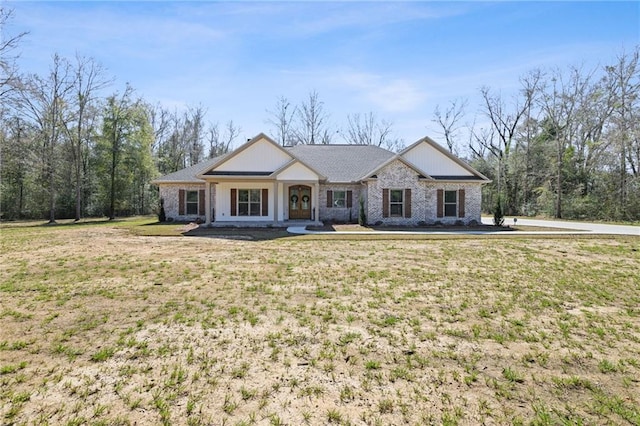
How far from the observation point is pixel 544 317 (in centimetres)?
518

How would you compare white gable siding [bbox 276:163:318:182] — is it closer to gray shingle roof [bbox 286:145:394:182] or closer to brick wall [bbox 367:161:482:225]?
gray shingle roof [bbox 286:145:394:182]

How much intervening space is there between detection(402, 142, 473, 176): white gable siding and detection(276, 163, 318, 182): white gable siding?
239 inches

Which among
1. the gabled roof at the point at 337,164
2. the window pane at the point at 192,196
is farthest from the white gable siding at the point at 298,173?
the window pane at the point at 192,196

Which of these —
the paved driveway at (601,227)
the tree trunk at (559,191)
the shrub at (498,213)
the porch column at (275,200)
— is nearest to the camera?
the paved driveway at (601,227)

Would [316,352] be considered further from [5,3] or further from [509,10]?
[5,3]

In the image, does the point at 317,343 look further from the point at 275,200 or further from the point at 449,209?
the point at 449,209

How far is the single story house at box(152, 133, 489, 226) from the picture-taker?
65.3ft

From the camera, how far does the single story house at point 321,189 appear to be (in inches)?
784

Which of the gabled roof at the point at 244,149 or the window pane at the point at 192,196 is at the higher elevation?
the gabled roof at the point at 244,149

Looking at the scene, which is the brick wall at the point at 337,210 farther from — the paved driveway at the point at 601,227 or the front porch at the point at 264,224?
the paved driveway at the point at 601,227

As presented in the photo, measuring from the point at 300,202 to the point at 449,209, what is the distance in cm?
927

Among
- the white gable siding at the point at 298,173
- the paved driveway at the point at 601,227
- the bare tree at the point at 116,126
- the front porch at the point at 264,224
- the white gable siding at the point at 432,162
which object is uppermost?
the bare tree at the point at 116,126

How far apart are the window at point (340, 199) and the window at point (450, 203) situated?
6.21 m

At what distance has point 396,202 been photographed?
2067 cm
